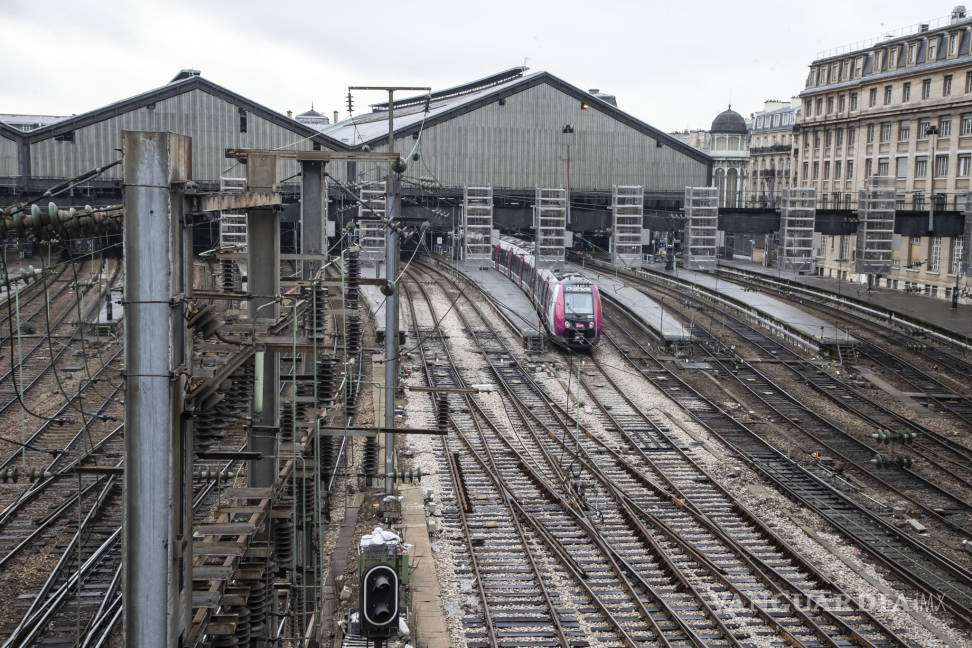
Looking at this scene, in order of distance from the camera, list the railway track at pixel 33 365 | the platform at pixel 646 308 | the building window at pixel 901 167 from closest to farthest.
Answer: the railway track at pixel 33 365 → the platform at pixel 646 308 → the building window at pixel 901 167

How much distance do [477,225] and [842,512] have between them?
2082 cm

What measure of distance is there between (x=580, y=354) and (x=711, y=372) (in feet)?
15.3

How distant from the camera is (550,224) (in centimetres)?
3612

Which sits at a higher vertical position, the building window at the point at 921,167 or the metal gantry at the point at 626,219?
the building window at the point at 921,167

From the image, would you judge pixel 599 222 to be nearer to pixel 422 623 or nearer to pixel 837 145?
pixel 837 145

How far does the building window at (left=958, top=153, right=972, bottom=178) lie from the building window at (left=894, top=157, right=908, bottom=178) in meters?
4.64

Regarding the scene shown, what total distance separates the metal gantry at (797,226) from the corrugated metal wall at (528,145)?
20641 millimetres

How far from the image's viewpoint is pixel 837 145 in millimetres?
62812

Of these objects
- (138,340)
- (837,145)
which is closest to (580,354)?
(138,340)

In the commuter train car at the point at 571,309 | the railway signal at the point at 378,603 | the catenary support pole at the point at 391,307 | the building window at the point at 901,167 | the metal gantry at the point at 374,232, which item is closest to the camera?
the railway signal at the point at 378,603

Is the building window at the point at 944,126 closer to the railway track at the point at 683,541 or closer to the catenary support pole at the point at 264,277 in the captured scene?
the railway track at the point at 683,541

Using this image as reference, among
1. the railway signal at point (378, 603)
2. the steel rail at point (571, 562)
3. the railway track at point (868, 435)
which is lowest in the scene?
the steel rail at point (571, 562)

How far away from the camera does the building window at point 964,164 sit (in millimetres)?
50438

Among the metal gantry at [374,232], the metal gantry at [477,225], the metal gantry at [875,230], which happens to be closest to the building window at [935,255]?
the metal gantry at [875,230]
